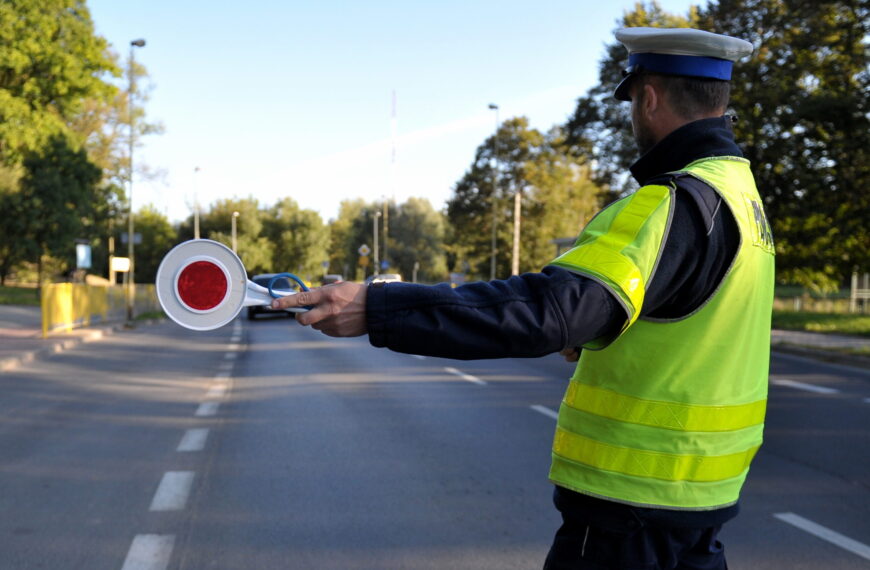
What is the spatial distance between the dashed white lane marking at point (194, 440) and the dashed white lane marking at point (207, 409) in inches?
36.9

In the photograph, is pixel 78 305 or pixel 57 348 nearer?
pixel 57 348

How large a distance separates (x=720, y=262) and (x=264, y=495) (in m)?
4.49

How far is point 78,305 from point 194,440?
1737 centimetres

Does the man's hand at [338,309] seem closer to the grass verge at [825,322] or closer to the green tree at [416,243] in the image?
the grass verge at [825,322]

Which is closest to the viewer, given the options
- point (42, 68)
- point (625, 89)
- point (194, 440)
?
point (625, 89)

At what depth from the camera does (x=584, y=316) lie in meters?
1.39

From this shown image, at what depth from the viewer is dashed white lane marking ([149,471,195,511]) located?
5.20 meters

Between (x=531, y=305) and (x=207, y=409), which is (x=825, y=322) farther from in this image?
(x=531, y=305)

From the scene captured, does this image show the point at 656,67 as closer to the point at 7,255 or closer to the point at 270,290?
the point at 270,290

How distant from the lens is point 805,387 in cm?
1183

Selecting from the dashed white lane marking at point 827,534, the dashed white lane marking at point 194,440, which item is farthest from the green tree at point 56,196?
the dashed white lane marking at point 827,534

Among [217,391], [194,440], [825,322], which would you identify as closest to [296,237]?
[825,322]

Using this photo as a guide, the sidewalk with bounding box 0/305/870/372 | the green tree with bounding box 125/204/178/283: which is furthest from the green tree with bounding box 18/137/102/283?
the green tree with bounding box 125/204/178/283

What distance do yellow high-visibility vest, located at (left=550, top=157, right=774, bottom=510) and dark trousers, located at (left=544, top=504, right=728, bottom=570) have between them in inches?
2.4
